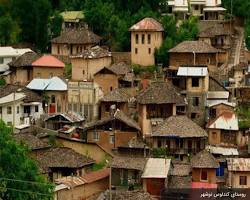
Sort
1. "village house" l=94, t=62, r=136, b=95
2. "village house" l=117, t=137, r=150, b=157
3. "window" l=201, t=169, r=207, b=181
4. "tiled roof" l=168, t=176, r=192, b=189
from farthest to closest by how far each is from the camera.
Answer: "village house" l=94, t=62, r=136, b=95 → "village house" l=117, t=137, r=150, b=157 → "window" l=201, t=169, r=207, b=181 → "tiled roof" l=168, t=176, r=192, b=189

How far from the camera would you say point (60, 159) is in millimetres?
42062

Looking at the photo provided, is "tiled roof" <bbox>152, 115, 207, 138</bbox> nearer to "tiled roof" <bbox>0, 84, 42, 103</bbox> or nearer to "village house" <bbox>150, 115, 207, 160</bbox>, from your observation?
"village house" <bbox>150, 115, 207, 160</bbox>

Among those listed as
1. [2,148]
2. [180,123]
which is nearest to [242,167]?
[180,123]

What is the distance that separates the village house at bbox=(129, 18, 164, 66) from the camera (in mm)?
51812

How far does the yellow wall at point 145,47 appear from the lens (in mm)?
51719

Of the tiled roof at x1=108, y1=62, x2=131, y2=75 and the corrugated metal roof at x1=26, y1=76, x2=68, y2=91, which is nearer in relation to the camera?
the corrugated metal roof at x1=26, y1=76, x2=68, y2=91

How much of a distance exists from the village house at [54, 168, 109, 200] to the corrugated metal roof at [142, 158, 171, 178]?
1634 millimetres

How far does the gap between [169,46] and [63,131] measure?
8484 mm

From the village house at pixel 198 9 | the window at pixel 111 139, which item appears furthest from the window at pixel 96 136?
the village house at pixel 198 9

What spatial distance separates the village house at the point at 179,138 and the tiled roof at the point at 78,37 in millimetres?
11392

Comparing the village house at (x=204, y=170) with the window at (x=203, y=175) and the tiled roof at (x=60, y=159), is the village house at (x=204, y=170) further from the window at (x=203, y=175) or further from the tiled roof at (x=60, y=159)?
the tiled roof at (x=60, y=159)

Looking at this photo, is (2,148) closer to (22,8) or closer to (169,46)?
(169,46)

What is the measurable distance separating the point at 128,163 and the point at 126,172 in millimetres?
355

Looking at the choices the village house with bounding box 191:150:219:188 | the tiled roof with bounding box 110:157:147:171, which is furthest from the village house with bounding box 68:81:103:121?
the village house with bounding box 191:150:219:188
